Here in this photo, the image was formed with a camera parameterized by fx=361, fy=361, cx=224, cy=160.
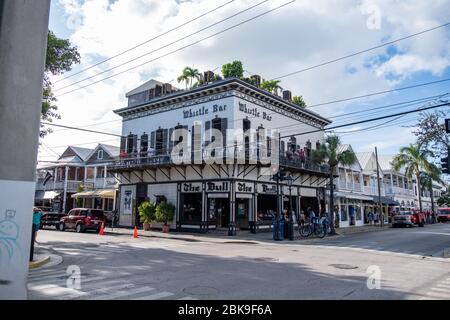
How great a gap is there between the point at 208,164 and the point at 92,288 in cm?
1842

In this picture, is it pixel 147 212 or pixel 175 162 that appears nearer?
pixel 175 162

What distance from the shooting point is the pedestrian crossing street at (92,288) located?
7.04 metres

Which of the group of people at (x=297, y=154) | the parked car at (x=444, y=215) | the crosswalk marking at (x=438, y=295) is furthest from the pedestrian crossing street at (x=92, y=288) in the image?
the parked car at (x=444, y=215)

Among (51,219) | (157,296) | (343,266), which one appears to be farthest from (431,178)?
(157,296)

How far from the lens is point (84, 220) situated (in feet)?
89.5

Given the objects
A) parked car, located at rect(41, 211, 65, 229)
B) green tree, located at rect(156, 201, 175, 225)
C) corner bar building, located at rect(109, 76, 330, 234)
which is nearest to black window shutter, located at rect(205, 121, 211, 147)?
corner bar building, located at rect(109, 76, 330, 234)

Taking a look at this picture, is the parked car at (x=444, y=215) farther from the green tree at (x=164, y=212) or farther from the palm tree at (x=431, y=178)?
the green tree at (x=164, y=212)

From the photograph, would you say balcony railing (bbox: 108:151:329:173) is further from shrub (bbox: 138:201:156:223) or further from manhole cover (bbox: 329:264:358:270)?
manhole cover (bbox: 329:264:358:270)

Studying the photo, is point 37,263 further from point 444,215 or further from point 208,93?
point 444,215

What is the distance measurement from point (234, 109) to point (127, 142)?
12.5 meters

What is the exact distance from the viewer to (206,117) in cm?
2706
